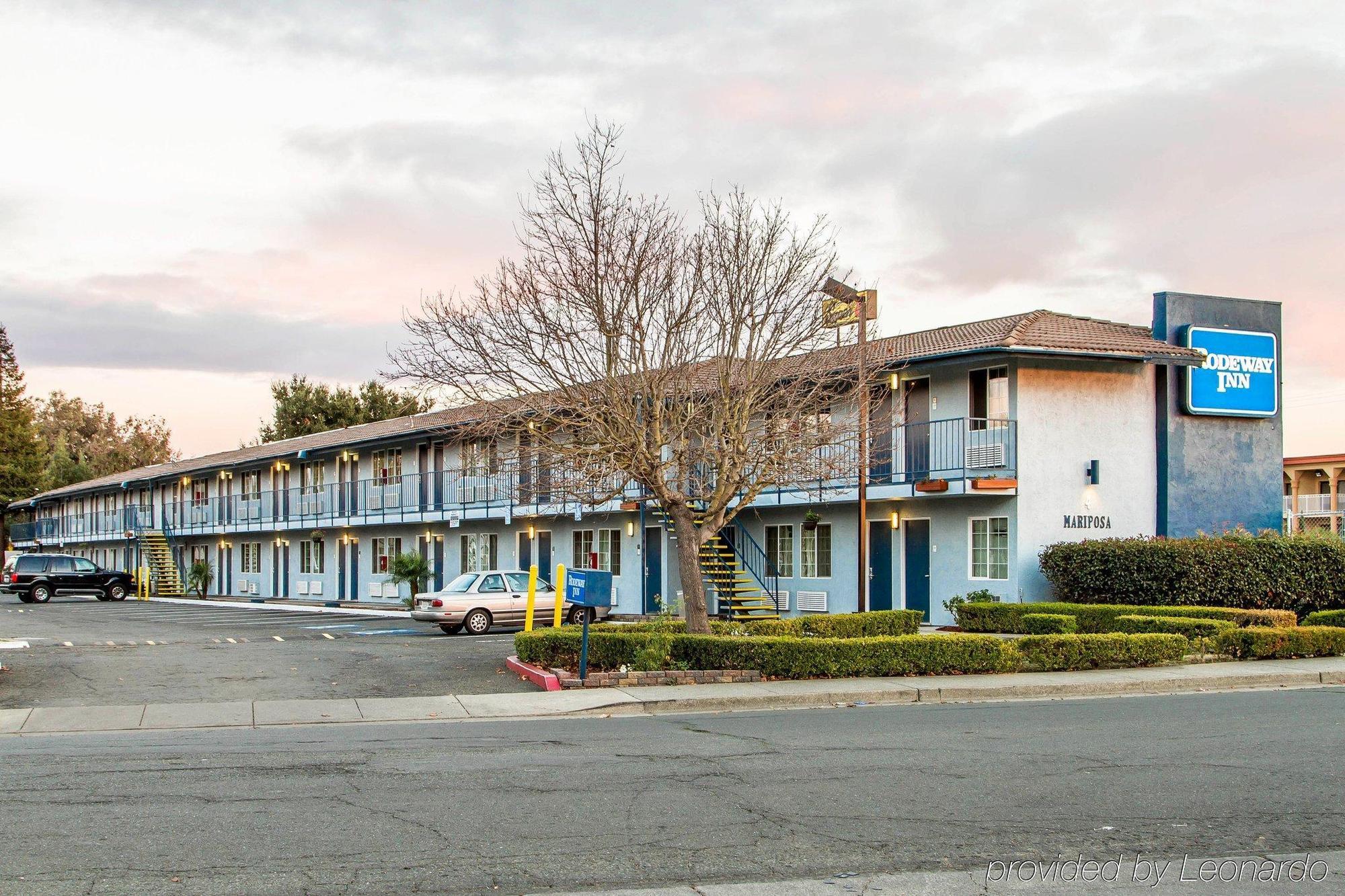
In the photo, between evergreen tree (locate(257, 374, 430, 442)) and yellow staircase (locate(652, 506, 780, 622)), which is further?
evergreen tree (locate(257, 374, 430, 442))

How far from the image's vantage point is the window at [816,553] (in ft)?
104

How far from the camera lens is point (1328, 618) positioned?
23.9 meters

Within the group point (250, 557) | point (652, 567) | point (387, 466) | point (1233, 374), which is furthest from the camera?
point (250, 557)

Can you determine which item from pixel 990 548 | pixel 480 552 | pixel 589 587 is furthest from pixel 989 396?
pixel 480 552

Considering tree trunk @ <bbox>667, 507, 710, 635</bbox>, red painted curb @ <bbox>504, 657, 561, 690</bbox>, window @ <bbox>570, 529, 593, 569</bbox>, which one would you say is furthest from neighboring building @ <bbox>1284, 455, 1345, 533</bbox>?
red painted curb @ <bbox>504, 657, 561, 690</bbox>

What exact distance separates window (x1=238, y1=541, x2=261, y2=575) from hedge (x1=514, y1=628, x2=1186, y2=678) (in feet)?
142

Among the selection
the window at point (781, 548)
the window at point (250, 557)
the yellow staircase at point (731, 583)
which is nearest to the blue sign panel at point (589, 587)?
the yellow staircase at point (731, 583)

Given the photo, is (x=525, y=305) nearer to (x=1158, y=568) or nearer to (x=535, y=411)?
(x=535, y=411)

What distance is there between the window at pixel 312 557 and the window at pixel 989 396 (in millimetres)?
31935

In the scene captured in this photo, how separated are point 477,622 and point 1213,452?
17.3 metres

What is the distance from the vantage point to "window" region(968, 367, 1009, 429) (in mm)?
27969

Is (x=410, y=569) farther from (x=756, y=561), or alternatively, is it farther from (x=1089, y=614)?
(x=1089, y=614)

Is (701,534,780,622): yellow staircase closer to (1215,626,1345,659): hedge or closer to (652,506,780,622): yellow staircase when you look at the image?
(652,506,780,622): yellow staircase

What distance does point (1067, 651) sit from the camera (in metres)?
18.5
